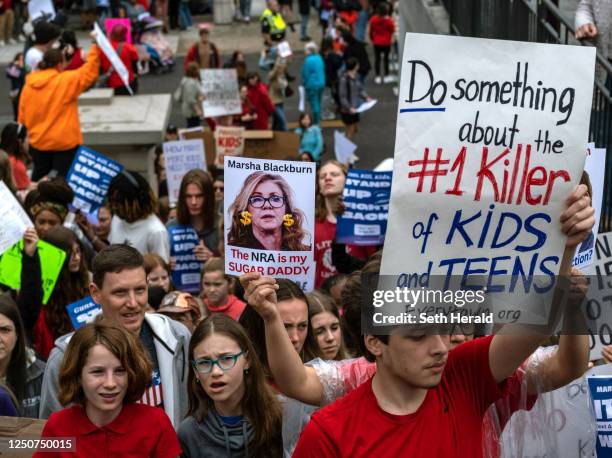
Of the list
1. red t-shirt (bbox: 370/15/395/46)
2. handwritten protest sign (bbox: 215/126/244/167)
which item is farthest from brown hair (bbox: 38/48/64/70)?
red t-shirt (bbox: 370/15/395/46)

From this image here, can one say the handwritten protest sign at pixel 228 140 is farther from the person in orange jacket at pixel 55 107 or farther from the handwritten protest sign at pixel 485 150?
the handwritten protest sign at pixel 485 150

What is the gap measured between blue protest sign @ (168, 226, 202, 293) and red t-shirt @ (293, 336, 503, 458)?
4.80 metres

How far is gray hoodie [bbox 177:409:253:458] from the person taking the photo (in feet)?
15.6

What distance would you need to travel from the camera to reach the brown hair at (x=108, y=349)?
459 cm

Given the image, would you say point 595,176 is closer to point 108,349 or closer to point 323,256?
point 108,349

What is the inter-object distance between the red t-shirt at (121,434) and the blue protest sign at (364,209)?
347cm

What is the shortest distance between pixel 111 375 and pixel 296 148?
390 inches

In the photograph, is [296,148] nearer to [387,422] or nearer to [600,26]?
[600,26]

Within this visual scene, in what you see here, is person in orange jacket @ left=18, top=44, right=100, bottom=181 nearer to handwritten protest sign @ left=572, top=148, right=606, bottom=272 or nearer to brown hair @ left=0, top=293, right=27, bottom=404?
brown hair @ left=0, top=293, right=27, bottom=404

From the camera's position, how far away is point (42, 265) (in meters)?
6.73

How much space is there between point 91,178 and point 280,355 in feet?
19.1

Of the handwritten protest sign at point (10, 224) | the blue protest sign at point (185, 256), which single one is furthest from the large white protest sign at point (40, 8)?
the handwritten protest sign at point (10, 224)

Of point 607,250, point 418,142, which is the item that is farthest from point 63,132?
point 418,142

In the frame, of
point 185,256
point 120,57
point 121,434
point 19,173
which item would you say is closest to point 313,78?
point 120,57
